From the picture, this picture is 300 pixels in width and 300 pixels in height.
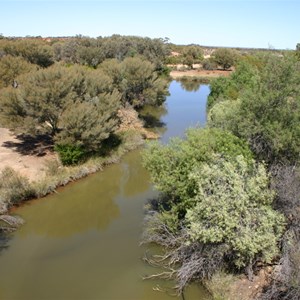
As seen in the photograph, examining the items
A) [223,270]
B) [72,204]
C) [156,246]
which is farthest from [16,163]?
[223,270]

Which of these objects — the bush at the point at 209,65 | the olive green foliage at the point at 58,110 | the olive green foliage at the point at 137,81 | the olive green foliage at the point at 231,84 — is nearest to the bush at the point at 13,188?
the olive green foliage at the point at 58,110

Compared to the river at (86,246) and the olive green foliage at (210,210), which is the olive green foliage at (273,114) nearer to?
the olive green foliage at (210,210)

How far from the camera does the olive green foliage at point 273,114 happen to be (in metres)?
16.4

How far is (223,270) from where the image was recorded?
42.3ft

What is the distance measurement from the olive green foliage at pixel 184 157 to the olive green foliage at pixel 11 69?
2262 centimetres

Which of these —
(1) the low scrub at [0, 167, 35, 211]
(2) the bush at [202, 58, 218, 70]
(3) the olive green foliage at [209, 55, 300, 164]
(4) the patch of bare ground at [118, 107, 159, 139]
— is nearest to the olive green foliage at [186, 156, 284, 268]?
(3) the olive green foliage at [209, 55, 300, 164]

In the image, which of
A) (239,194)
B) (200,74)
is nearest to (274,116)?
(239,194)

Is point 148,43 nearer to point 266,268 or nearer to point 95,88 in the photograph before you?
point 95,88

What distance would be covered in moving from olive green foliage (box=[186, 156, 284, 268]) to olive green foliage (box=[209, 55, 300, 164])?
3.64 meters

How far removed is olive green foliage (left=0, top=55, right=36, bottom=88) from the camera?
33.6 metres

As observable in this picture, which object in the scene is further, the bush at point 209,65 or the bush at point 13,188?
the bush at point 209,65

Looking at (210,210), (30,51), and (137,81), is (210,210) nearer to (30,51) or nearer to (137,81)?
(137,81)

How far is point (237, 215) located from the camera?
39.8 feet

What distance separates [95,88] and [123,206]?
1197 cm
